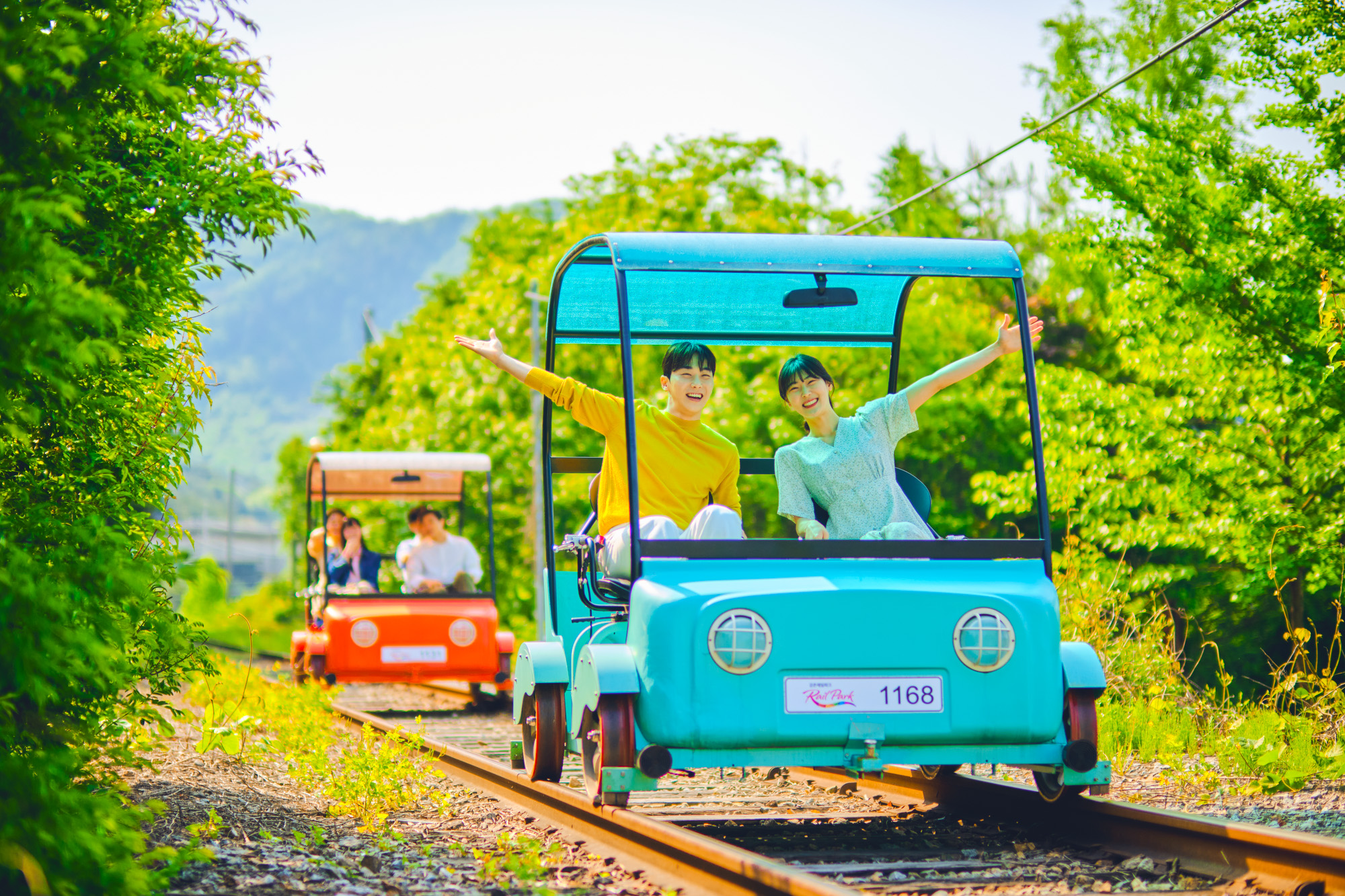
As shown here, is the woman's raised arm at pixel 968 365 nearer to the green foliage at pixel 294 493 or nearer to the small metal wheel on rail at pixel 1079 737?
the small metal wheel on rail at pixel 1079 737

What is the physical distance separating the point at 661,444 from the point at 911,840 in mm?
2136

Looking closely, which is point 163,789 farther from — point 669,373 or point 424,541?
point 424,541

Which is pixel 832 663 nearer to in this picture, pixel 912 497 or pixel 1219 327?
pixel 912 497

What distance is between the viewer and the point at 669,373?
6.43m

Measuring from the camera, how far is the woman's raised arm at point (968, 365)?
5.85m

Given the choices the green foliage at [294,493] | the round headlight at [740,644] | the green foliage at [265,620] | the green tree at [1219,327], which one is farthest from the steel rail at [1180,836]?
the green foliage at [294,493]

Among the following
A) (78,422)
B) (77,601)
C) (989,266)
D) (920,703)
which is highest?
(989,266)

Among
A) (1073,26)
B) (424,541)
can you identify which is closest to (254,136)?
(424,541)

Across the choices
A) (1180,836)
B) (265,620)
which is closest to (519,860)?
(1180,836)

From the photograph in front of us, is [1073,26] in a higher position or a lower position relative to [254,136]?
higher

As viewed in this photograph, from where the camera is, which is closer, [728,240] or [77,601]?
[77,601]

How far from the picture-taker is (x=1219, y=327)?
34.2ft

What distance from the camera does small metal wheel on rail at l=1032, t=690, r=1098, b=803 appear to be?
17.0ft

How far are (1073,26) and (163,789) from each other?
24.6 meters
